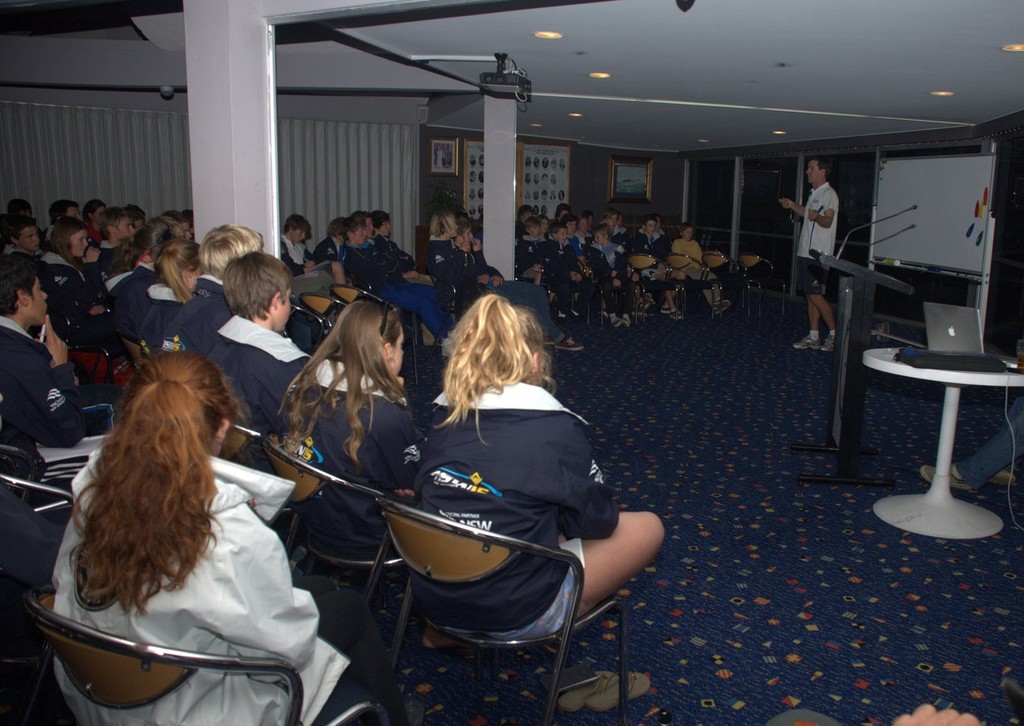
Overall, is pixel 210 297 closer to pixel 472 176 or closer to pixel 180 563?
pixel 180 563

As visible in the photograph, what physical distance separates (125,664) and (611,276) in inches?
346

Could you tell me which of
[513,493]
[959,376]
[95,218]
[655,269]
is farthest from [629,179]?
[513,493]

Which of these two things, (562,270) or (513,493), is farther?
(562,270)

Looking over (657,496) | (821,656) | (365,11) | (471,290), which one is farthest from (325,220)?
(821,656)

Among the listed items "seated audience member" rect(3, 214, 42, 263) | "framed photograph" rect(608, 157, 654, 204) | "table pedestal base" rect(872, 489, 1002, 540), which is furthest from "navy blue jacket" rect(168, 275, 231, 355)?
"framed photograph" rect(608, 157, 654, 204)

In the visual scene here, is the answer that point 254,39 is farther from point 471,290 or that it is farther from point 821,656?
point 821,656

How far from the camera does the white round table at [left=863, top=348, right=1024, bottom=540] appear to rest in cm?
377

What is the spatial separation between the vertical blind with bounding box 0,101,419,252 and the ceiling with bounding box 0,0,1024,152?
37.4 inches

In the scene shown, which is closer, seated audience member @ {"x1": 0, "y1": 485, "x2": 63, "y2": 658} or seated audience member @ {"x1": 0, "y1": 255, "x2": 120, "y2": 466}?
seated audience member @ {"x1": 0, "y1": 485, "x2": 63, "y2": 658}

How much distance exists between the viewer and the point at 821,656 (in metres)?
2.79

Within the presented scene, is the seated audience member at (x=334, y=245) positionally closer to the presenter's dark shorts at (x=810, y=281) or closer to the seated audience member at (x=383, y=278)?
the seated audience member at (x=383, y=278)

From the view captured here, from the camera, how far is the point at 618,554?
2375 mm

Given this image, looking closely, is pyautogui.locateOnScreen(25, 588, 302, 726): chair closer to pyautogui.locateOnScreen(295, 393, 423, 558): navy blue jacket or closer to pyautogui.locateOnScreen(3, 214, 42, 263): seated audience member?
pyautogui.locateOnScreen(295, 393, 423, 558): navy blue jacket

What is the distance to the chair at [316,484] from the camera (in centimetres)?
233
